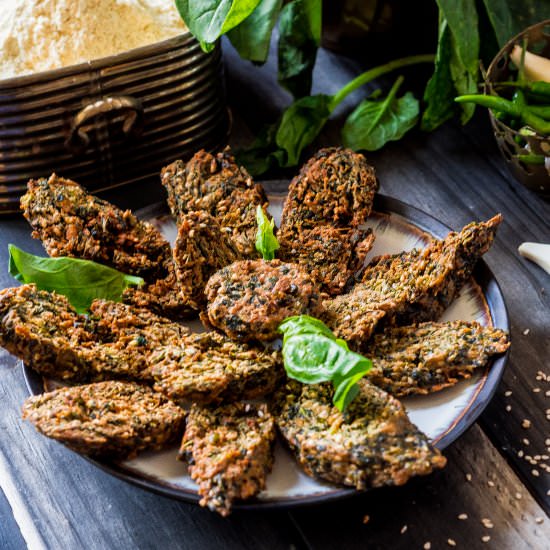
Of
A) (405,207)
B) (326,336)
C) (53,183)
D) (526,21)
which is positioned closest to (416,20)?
(526,21)

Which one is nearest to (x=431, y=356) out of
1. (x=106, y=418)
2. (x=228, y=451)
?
(x=228, y=451)

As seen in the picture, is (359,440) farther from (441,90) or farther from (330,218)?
(441,90)

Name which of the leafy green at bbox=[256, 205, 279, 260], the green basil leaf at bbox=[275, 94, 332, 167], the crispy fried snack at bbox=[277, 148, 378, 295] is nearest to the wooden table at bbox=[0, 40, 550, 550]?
the crispy fried snack at bbox=[277, 148, 378, 295]

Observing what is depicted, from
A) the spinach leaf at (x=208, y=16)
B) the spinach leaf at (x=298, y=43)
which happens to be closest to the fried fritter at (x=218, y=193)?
the spinach leaf at (x=208, y=16)

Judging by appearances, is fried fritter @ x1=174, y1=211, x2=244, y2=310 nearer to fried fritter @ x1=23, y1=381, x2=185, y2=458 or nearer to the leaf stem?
fried fritter @ x1=23, y1=381, x2=185, y2=458

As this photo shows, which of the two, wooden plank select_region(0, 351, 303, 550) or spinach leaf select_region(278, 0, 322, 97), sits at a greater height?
spinach leaf select_region(278, 0, 322, 97)
